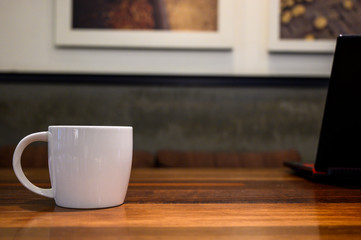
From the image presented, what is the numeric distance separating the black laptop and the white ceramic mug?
29 cm

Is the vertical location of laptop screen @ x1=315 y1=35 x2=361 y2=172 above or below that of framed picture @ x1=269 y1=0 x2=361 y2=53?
below

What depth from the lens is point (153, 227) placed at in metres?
0.26

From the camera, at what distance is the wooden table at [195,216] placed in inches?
9.8

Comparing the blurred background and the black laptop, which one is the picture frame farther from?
the black laptop

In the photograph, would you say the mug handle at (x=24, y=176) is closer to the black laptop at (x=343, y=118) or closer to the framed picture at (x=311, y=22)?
the black laptop at (x=343, y=118)

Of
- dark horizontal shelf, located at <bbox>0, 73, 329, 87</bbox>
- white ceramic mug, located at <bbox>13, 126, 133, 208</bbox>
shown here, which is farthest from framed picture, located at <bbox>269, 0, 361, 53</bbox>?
white ceramic mug, located at <bbox>13, 126, 133, 208</bbox>

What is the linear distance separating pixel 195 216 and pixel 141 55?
1.03 meters

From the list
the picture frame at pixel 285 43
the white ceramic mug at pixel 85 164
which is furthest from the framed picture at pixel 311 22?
the white ceramic mug at pixel 85 164

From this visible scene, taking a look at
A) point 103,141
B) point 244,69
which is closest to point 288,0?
point 244,69

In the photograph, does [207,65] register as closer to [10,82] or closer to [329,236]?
[10,82]

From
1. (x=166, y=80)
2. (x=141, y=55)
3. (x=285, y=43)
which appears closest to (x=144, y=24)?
(x=141, y=55)

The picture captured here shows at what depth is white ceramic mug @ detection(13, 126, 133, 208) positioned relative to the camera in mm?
315

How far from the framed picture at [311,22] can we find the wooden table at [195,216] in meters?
0.94

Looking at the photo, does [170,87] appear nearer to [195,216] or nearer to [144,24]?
[144,24]
